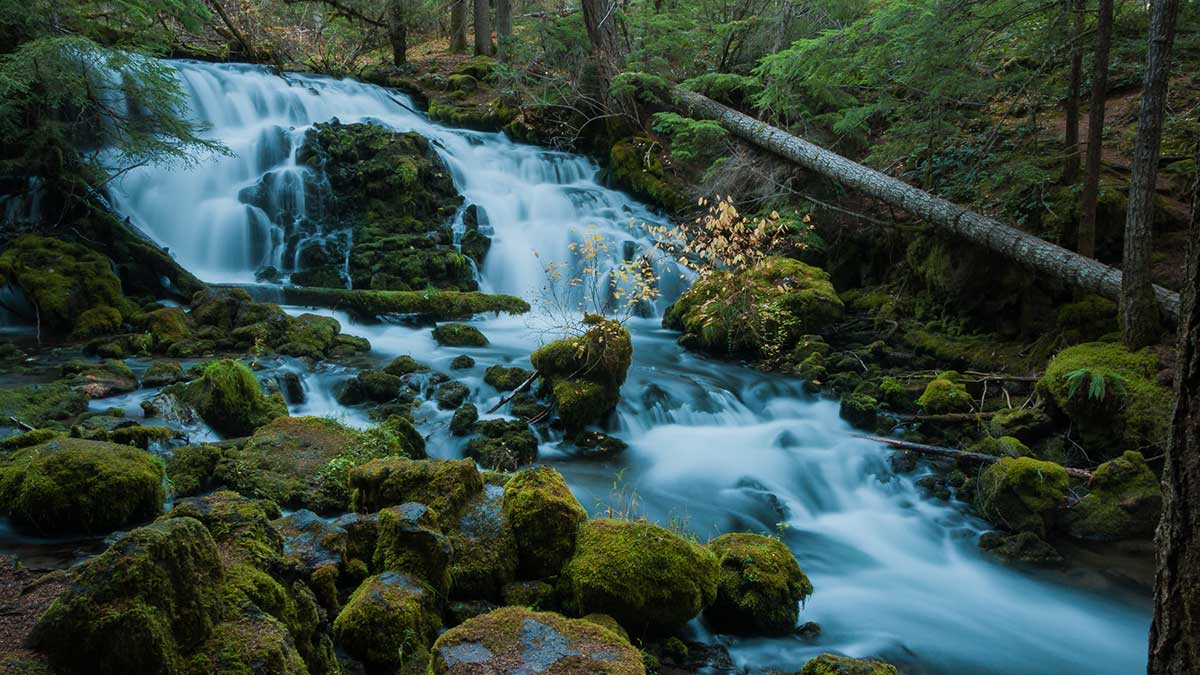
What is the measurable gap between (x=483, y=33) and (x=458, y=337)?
16.2 metres

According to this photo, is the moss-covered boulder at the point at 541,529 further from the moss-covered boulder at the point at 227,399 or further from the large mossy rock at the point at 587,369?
the moss-covered boulder at the point at 227,399

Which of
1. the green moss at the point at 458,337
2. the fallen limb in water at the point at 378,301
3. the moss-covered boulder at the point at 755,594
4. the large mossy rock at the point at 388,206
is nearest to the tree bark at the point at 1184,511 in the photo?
the moss-covered boulder at the point at 755,594

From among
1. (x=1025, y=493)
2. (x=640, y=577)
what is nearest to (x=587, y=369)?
(x=640, y=577)

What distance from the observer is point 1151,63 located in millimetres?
7207

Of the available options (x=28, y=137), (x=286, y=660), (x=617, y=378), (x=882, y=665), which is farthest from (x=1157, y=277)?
(x=28, y=137)

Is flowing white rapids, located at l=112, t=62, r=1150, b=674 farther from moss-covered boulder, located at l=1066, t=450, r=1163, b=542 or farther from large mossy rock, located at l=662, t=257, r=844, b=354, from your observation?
moss-covered boulder, located at l=1066, t=450, r=1163, b=542

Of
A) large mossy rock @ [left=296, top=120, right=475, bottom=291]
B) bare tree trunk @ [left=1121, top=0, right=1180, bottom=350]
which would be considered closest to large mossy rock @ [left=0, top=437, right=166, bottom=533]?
large mossy rock @ [left=296, top=120, right=475, bottom=291]

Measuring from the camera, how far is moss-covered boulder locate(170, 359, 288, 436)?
7141 millimetres

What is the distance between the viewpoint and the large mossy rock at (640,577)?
176 inches

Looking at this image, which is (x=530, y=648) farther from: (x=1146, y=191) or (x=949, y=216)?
(x=949, y=216)

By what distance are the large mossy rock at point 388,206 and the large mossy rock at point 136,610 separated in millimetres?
11081

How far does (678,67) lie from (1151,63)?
466 inches

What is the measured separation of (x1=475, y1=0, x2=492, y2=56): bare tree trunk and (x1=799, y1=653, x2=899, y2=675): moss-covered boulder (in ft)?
76.0

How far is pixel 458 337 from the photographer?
1112cm
